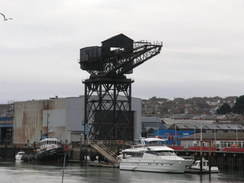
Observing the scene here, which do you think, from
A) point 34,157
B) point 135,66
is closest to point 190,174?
point 135,66

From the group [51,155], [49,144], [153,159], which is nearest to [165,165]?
[153,159]

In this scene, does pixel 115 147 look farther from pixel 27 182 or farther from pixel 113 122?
pixel 27 182

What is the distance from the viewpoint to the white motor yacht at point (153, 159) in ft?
208

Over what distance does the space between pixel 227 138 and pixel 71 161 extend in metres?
25.5

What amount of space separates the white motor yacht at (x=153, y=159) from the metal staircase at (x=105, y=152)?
6.60m

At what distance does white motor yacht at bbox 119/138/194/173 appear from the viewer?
63438 mm

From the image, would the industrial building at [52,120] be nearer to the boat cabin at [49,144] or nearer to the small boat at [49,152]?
the boat cabin at [49,144]

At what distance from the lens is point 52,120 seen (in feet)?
361

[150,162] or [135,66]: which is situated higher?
[135,66]

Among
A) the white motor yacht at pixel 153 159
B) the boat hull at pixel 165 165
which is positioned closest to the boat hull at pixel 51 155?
the white motor yacht at pixel 153 159

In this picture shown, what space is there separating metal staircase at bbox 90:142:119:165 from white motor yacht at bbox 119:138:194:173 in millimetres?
6605

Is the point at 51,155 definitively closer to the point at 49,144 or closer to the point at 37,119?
the point at 49,144

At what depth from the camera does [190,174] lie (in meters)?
63.6

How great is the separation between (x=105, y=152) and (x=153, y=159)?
16.3 meters
